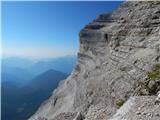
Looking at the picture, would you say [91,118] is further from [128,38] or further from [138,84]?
[128,38]

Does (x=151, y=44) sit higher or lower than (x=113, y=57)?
higher

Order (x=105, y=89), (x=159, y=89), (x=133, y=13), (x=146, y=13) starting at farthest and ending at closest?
(x=133, y=13)
(x=146, y=13)
(x=105, y=89)
(x=159, y=89)

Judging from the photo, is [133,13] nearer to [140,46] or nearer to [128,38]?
[128,38]

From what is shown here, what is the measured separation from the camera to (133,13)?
4369 centimetres

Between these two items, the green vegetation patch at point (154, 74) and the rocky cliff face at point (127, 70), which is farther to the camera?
the rocky cliff face at point (127, 70)

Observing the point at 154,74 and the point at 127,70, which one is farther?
the point at 127,70

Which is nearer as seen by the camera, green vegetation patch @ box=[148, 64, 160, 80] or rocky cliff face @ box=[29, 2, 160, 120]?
green vegetation patch @ box=[148, 64, 160, 80]

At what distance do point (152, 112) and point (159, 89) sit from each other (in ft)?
18.6

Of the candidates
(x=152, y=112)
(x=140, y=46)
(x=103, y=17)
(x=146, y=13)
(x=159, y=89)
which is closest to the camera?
(x=152, y=112)

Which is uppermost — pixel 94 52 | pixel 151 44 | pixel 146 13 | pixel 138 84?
pixel 146 13

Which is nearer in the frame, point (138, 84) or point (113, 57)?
point (138, 84)

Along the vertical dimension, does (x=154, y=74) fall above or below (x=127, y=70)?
above

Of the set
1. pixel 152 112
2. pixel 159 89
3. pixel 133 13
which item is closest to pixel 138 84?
pixel 159 89

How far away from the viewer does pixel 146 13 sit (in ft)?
130
